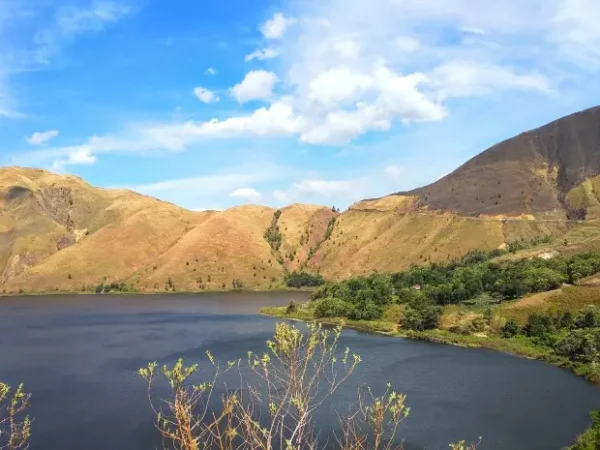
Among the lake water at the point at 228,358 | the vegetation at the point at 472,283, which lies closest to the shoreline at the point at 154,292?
the vegetation at the point at 472,283

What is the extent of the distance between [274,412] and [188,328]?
230ft

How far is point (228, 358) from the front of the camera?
178ft

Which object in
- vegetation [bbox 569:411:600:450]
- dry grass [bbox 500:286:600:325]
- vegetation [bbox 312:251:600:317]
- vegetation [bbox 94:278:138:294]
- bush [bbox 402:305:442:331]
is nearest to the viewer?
vegetation [bbox 569:411:600:450]

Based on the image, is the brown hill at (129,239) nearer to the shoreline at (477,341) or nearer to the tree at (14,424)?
the shoreline at (477,341)

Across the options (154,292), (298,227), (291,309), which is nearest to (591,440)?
(291,309)

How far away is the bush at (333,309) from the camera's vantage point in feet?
267

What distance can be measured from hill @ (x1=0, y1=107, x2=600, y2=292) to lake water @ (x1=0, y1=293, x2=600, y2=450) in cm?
5799

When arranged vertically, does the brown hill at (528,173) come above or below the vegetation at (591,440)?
above

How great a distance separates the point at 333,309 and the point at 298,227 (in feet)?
305

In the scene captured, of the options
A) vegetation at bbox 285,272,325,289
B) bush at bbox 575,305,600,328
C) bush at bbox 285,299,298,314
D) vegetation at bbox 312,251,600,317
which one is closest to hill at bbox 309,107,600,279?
vegetation at bbox 285,272,325,289

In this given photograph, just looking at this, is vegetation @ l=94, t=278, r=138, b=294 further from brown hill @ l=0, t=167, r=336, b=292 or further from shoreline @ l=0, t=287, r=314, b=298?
brown hill @ l=0, t=167, r=336, b=292

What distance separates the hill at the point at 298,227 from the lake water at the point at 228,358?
190ft

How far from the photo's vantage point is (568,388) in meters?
43.7

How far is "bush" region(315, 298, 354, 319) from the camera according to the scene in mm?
81363
